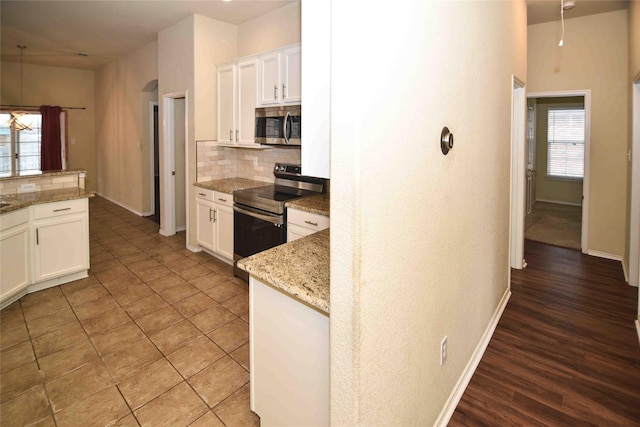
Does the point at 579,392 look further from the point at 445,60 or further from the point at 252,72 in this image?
the point at 252,72

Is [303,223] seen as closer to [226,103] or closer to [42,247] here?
[226,103]

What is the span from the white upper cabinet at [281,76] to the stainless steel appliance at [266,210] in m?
0.77

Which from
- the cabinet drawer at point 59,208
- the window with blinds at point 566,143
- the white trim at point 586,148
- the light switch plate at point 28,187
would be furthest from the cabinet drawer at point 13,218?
the window with blinds at point 566,143

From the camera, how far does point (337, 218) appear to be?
1.11 metres

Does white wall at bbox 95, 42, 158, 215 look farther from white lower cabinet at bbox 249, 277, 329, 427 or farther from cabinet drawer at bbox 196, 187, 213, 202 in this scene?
white lower cabinet at bbox 249, 277, 329, 427

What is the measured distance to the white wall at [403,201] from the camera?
1063 mm

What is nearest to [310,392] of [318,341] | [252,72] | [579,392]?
[318,341]

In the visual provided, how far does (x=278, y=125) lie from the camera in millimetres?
3656

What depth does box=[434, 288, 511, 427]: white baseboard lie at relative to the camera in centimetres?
188

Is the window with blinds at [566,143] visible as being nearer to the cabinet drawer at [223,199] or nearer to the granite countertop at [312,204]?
the granite countertop at [312,204]

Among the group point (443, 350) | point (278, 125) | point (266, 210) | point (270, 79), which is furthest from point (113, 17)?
point (443, 350)

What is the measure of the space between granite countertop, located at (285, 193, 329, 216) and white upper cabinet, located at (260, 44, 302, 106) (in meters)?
0.99

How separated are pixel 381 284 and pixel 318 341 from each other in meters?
0.41

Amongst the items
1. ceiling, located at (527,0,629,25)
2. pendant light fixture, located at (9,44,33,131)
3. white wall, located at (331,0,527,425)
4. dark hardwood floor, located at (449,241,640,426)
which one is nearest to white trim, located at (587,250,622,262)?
dark hardwood floor, located at (449,241,640,426)
